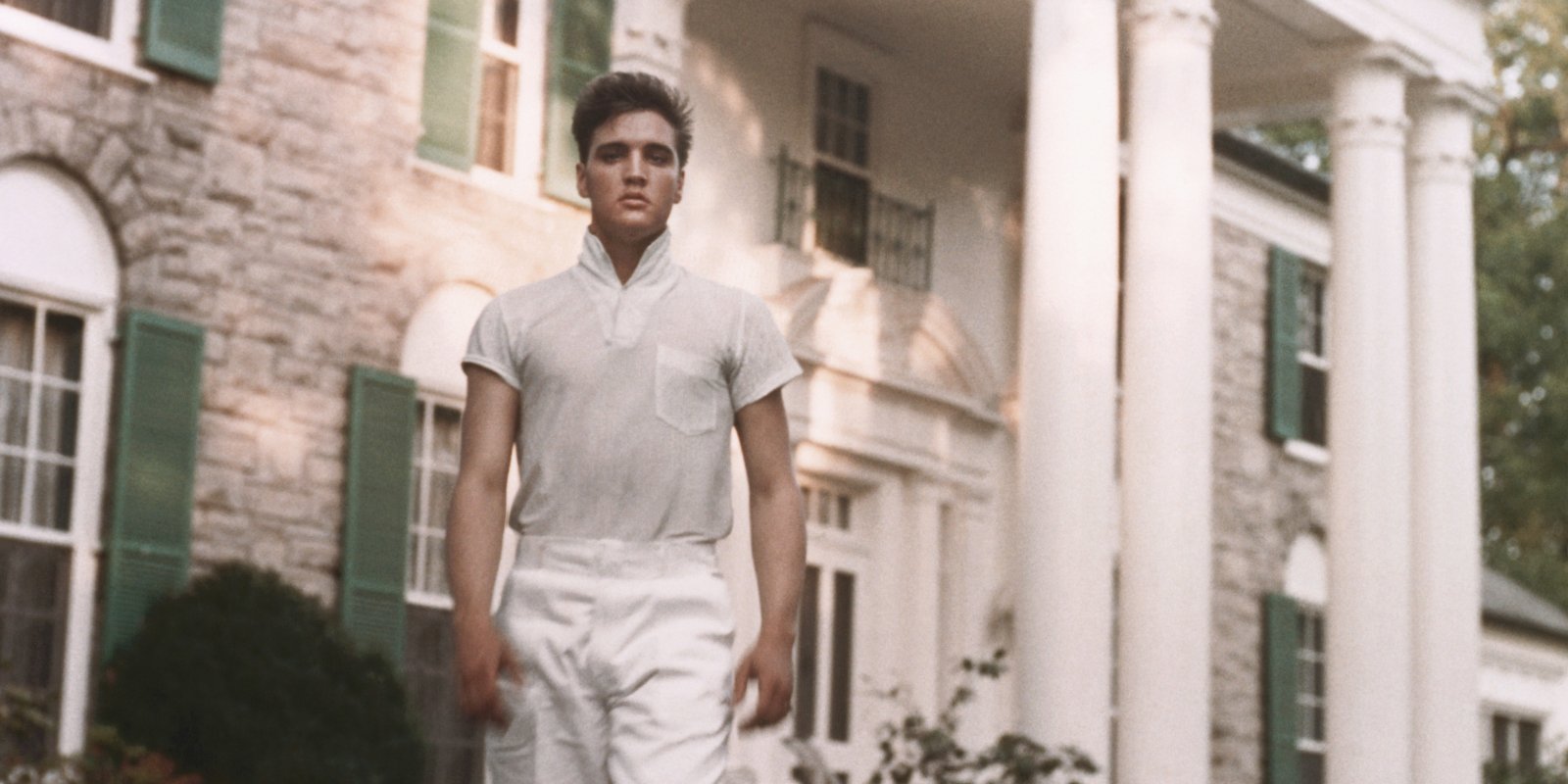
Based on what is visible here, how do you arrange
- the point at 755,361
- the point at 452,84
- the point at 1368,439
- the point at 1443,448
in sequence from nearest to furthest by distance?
the point at 755,361
the point at 452,84
the point at 1368,439
the point at 1443,448

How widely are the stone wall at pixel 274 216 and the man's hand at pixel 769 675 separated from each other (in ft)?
28.2

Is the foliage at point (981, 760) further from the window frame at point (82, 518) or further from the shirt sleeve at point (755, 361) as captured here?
the shirt sleeve at point (755, 361)

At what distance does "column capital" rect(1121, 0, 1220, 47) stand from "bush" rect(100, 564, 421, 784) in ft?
20.3

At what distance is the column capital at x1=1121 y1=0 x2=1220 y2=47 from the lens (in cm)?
1516

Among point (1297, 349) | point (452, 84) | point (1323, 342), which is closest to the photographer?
point (452, 84)

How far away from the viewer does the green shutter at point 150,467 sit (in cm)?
1210

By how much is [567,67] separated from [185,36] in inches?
116

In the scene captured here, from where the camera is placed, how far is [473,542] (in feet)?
14.4

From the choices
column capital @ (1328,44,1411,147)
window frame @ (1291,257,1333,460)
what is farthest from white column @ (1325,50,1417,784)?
window frame @ (1291,257,1333,460)

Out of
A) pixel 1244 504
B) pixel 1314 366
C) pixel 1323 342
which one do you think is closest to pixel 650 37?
pixel 1244 504

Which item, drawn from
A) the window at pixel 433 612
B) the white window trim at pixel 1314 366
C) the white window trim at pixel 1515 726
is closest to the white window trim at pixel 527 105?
the window at pixel 433 612

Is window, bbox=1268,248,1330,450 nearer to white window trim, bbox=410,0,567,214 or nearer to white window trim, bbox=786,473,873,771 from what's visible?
white window trim, bbox=786,473,873,771

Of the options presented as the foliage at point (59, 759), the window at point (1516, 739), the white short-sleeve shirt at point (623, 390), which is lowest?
the foliage at point (59, 759)

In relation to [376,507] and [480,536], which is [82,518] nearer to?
[376,507]
